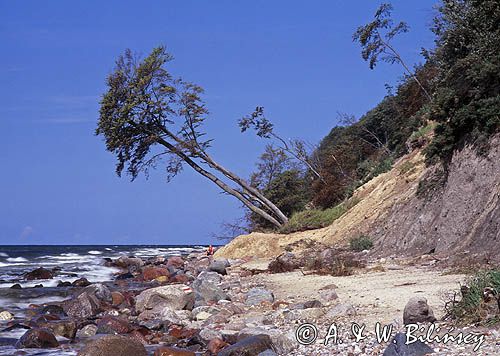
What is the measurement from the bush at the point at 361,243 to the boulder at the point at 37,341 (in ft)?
35.0

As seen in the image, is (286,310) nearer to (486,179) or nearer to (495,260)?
(495,260)

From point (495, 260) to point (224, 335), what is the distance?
5.50 metres

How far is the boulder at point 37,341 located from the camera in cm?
1111

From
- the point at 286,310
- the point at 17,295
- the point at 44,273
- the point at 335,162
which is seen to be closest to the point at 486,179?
the point at 286,310

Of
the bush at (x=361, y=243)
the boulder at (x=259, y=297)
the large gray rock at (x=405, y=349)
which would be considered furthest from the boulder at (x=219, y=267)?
the large gray rock at (x=405, y=349)

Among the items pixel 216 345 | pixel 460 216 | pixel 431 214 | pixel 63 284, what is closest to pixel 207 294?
pixel 216 345

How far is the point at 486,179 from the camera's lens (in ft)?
49.8

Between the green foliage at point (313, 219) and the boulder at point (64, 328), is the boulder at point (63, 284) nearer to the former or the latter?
the green foliage at point (313, 219)

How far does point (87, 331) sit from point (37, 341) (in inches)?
55.2

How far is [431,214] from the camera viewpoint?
1703 centimetres

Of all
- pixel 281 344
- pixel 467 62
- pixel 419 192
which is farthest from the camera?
pixel 419 192

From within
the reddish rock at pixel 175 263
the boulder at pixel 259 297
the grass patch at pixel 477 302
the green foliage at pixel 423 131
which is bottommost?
the grass patch at pixel 477 302

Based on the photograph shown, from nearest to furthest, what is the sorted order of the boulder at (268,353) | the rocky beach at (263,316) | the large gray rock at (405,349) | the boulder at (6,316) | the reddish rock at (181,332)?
the large gray rock at (405,349)
the rocky beach at (263,316)
the boulder at (268,353)
the reddish rock at (181,332)
the boulder at (6,316)

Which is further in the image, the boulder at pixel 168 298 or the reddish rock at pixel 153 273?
the reddish rock at pixel 153 273
